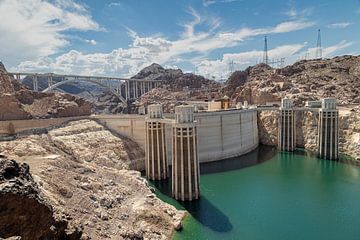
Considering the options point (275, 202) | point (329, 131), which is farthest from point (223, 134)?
point (275, 202)

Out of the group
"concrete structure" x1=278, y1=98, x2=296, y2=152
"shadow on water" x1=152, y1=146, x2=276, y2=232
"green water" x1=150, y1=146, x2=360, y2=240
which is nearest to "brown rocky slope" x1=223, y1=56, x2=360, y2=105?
"concrete structure" x1=278, y1=98, x2=296, y2=152

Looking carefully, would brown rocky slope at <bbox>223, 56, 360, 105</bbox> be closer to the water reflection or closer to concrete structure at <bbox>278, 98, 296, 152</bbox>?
concrete structure at <bbox>278, 98, 296, 152</bbox>

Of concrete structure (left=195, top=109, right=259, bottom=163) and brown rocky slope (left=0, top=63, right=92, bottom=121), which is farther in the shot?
concrete structure (left=195, top=109, right=259, bottom=163)

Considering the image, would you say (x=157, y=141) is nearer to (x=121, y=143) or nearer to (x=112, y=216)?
(x=121, y=143)

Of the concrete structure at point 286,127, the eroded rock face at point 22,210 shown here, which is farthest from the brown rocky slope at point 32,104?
the concrete structure at point 286,127

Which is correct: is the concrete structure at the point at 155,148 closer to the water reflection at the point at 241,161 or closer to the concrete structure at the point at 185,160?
the water reflection at the point at 241,161

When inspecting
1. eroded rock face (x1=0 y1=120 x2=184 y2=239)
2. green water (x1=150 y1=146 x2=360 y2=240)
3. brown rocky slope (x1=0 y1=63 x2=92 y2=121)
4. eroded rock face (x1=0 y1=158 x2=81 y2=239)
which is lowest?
green water (x1=150 y1=146 x2=360 y2=240)
